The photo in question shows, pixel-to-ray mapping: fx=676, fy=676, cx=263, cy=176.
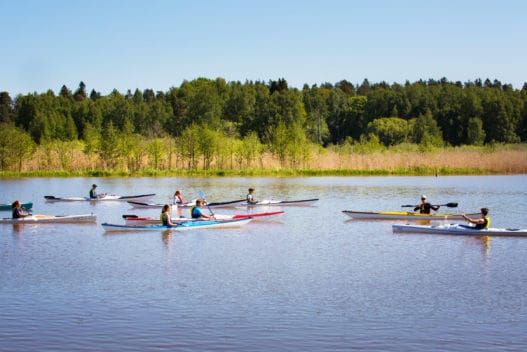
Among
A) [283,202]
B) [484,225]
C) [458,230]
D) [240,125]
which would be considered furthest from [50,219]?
[240,125]

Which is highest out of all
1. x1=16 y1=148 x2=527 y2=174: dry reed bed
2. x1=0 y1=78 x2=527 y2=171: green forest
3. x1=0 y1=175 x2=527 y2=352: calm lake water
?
x1=0 y1=78 x2=527 y2=171: green forest

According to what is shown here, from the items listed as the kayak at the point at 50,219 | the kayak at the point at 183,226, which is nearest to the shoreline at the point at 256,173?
the kayak at the point at 50,219

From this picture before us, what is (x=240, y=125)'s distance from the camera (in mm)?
96438

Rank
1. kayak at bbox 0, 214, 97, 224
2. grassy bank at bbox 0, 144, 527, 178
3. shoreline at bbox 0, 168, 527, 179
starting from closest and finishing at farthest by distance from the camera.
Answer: kayak at bbox 0, 214, 97, 224 → grassy bank at bbox 0, 144, 527, 178 → shoreline at bbox 0, 168, 527, 179

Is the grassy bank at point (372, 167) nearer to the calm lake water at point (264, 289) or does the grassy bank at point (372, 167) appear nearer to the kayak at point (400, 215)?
the calm lake water at point (264, 289)

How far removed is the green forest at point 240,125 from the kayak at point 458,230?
1336 inches

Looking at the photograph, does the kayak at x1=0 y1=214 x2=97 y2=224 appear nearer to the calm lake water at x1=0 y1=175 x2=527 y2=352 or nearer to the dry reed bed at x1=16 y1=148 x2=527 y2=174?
the calm lake water at x1=0 y1=175 x2=527 y2=352

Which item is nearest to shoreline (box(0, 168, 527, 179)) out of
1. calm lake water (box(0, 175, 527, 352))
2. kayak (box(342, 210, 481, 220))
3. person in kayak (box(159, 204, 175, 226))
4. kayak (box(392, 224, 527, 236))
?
calm lake water (box(0, 175, 527, 352))

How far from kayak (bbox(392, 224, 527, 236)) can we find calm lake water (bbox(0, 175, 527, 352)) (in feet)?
0.95

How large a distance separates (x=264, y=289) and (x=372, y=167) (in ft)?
135

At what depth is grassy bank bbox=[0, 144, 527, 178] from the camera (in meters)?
52.9

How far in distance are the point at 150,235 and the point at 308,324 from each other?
39.6 ft

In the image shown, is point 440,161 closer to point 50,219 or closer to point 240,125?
point 50,219

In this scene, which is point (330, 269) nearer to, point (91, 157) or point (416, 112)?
point (91, 157)
